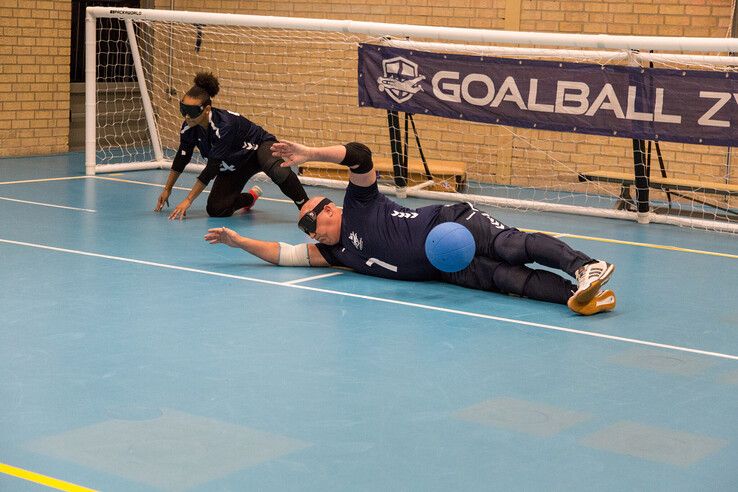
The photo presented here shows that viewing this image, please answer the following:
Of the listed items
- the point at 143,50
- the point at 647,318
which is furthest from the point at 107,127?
the point at 647,318

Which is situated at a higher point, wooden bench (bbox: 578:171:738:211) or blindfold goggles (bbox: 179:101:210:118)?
blindfold goggles (bbox: 179:101:210:118)

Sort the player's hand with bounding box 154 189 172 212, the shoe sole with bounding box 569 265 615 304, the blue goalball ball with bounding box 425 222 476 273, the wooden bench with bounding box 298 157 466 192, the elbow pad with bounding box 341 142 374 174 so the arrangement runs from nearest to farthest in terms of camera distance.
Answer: the shoe sole with bounding box 569 265 615 304 < the blue goalball ball with bounding box 425 222 476 273 < the elbow pad with bounding box 341 142 374 174 < the player's hand with bounding box 154 189 172 212 < the wooden bench with bounding box 298 157 466 192

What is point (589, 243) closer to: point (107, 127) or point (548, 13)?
point (548, 13)

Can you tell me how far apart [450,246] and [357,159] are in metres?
0.89

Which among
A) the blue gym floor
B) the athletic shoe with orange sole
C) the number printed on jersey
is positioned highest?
the number printed on jersey

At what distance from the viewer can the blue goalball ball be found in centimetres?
727

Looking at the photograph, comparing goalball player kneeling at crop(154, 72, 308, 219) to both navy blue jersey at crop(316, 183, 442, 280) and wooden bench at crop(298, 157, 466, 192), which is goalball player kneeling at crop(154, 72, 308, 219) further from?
navy blue jersey at crop(316, 183, 442, 280)

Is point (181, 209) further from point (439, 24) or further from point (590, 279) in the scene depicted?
point (439, 24)

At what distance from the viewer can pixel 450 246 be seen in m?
7.30

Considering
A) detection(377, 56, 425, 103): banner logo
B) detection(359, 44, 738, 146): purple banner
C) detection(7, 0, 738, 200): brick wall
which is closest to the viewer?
detection(359, 44, 738, 146): purple banner

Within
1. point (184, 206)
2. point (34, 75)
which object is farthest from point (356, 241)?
point (34, 75)

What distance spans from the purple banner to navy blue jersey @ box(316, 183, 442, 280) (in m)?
3.82

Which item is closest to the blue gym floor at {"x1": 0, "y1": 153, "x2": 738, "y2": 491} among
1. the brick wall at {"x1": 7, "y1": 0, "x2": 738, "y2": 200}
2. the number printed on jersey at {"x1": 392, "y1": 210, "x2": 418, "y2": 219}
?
the number printed on jersey at {"x1": 392, "y1": 210, "x2": 418, "y2": 219}

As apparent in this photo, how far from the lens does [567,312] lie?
282 inches
